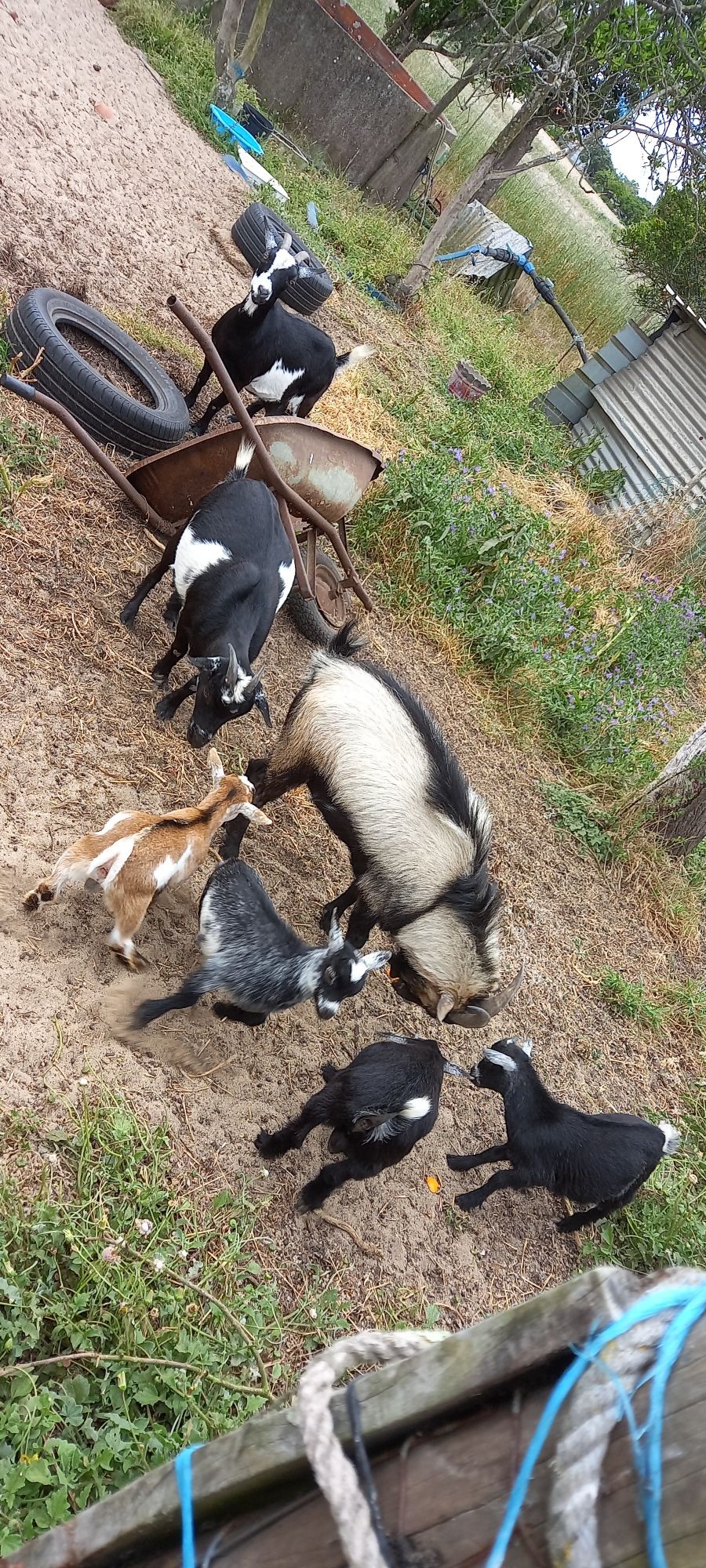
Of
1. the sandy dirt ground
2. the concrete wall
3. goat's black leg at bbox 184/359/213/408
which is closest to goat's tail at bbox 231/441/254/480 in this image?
the sandy dirt ground

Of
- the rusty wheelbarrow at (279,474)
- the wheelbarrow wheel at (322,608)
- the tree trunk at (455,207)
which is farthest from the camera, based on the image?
the tree trunk at (455,207)

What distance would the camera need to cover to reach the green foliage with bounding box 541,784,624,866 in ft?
21.5

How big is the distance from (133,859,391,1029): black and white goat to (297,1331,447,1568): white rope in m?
2.37

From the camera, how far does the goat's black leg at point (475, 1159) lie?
4.00 m

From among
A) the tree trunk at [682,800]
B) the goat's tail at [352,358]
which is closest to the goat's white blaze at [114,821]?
the tree trunk at [682,800]

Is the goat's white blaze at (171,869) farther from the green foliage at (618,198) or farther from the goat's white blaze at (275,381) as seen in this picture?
the green foliage at (618,198)

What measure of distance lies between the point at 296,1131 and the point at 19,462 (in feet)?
12.2

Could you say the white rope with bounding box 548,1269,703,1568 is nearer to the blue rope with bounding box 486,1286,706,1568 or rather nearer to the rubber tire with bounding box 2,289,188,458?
the blue rope with bounding box 486,1286,706,1568

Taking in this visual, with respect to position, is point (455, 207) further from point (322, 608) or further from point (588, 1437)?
point (588, 1437)

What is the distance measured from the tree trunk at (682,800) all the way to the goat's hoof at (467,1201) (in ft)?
11.5

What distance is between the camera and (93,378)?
16.8 ft

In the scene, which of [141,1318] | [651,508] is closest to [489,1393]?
[141,1318]

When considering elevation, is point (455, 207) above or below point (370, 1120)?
above

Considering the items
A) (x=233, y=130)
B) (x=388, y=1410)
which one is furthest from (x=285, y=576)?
(x=233, y=130)
